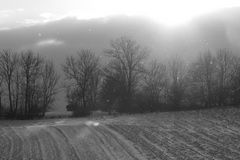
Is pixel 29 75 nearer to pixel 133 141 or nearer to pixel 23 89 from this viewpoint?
pixel 23 89

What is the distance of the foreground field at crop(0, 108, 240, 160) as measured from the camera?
58.6 feet

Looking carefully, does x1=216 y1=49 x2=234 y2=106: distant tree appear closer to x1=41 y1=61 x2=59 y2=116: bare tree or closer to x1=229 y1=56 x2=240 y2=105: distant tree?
x1=229 y1=56 x2=240 y2=105: distant tree

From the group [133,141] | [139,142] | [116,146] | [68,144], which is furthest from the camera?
[68,144]

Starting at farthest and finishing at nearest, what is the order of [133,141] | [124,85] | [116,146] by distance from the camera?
[124,85], [133,141], [116,146]

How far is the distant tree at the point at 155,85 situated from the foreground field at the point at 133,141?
26528 millimetres

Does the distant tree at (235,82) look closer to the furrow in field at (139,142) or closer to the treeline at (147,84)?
the treeline at (147,84)

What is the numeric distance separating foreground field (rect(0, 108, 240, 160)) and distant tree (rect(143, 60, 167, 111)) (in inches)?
1044

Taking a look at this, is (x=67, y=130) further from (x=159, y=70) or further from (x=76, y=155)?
(x=159, y=70)

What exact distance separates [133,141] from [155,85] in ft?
167

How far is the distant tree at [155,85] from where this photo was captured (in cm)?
5625

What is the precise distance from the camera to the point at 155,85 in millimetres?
71875

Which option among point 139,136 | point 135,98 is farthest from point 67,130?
point 135,98

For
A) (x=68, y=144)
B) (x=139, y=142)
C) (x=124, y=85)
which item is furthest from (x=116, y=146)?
(x=124, y=85)

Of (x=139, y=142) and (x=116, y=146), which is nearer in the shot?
(x=116, y=146)
